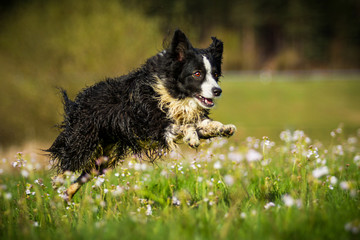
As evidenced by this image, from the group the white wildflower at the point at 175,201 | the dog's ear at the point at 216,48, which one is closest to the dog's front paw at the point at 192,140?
the white wildflower at the point at 175,201

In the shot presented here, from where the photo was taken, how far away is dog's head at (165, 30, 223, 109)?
4715 mm

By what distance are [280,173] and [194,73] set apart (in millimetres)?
1744

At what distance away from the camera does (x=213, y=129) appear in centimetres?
437

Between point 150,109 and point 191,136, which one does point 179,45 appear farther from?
point 191,136

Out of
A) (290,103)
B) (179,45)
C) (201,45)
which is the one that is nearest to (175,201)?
(179,45)

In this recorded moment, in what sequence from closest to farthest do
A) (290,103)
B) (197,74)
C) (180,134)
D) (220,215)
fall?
(220,215), (180,134), (197,74), (290,103)

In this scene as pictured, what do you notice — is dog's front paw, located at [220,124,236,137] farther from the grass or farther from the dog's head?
the dog's head

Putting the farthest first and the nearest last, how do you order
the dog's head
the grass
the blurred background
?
the blurred background
the dog's head
the grass

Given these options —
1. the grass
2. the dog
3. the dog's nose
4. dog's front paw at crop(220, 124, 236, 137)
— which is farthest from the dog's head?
the grass

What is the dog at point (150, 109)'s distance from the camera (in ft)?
15.3

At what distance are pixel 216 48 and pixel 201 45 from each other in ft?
25.1

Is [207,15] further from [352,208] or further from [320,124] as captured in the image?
[352,208]

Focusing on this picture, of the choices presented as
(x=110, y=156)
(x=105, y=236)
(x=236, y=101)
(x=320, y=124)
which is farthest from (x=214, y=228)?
(x=236, y=101)

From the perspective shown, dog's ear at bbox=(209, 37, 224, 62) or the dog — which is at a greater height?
dog's ear at bbox=(209, 37, 224, 62)
